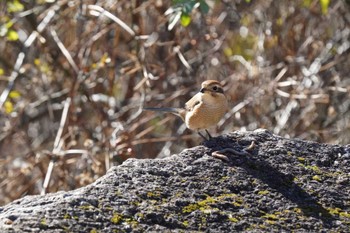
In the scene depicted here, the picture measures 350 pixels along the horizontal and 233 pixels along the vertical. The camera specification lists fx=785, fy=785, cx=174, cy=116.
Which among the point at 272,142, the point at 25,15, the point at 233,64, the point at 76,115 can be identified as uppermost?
the point at 233,64

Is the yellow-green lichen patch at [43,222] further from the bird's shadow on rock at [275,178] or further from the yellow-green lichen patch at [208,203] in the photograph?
the bird's shadow on rock at [275,178]

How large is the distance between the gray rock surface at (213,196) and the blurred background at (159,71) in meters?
3.65

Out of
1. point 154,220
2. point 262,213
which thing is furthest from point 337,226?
point 154,220

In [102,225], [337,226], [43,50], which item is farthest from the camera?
[43,50]

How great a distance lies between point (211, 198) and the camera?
3455mm

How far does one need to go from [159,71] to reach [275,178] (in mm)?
4483

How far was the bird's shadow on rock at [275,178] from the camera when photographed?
11.4 ft

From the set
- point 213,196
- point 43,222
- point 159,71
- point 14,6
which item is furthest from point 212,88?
point 14,6

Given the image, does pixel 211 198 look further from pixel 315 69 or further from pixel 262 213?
pixel 315 69

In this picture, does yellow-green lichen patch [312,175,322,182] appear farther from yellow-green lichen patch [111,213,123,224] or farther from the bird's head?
the bird's head

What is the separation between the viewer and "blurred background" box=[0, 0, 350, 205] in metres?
7.94

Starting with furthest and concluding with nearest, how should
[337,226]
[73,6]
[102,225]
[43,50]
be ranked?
[43,50], [73,6], [337,226], [102,225]

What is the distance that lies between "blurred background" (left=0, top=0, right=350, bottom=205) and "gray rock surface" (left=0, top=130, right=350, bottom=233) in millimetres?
3649

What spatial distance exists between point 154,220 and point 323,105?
20.0ft
